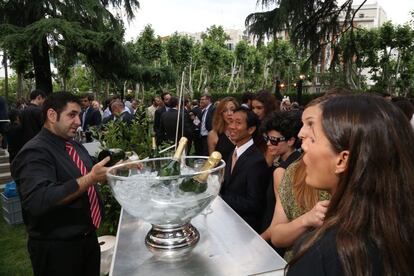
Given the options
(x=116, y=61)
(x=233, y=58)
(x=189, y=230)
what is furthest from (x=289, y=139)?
(x=233, y=58)

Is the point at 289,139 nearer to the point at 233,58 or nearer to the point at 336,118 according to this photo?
the point at 336,118

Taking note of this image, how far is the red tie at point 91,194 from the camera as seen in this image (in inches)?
90.9

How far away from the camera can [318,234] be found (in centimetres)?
87

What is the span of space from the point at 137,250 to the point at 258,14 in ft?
21.4

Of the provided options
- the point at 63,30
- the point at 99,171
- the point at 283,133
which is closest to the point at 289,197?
the point at 283,133

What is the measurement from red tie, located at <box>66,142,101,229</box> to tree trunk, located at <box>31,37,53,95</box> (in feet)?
27.8

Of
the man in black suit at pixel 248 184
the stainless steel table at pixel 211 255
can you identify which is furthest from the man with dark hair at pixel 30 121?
the stainless steel table at pixel 211 255

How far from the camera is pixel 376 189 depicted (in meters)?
0.87

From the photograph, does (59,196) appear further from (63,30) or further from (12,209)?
(63,30)

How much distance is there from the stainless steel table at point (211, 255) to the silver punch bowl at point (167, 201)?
0.18ft

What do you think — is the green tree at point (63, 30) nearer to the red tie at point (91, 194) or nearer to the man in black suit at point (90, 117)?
the man in black suit at point (90, 117)

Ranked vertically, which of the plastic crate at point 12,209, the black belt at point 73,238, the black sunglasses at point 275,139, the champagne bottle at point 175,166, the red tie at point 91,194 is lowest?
the plastic crate at point 12,209

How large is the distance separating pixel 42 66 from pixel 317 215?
1156 centimetres

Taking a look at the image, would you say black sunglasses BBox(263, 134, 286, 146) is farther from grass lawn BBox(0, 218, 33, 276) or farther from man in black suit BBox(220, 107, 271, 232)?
grass lawn BBox(0, 218, 33, 276)
